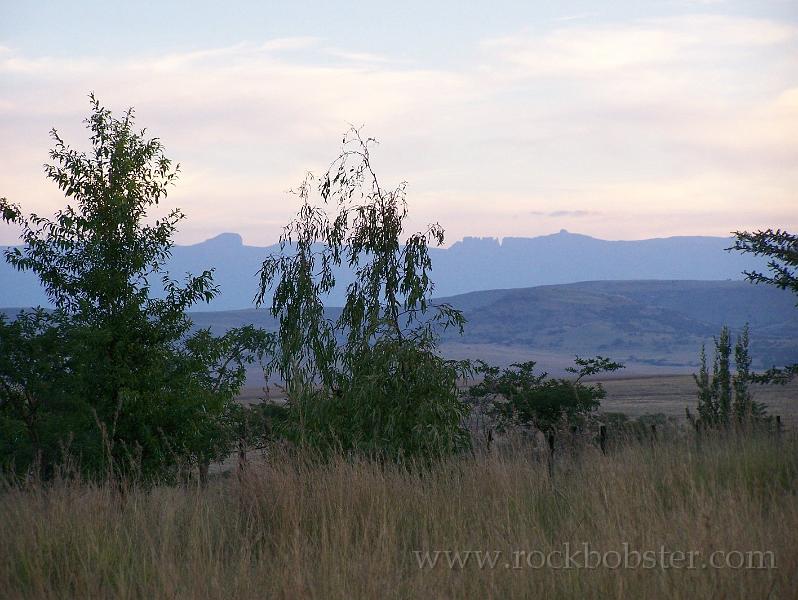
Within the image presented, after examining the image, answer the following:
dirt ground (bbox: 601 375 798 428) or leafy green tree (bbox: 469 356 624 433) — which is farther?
dirt ground (bbox: 601 375 798 428)

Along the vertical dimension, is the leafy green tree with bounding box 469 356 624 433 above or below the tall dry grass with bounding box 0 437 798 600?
below

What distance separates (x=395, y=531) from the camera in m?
6.76

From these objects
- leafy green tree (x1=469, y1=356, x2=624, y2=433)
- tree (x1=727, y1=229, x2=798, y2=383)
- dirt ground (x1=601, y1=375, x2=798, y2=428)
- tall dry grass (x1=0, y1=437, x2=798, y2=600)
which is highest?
tree (x1=727, y1=229, x2=798, y2=383)

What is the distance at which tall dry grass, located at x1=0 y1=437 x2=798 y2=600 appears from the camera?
4.99 meters

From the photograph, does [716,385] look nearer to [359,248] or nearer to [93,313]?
[359,248]

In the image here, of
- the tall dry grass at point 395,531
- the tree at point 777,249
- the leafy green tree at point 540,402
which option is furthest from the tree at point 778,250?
the leafy green tree at point 540,402

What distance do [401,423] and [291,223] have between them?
504 centimetres

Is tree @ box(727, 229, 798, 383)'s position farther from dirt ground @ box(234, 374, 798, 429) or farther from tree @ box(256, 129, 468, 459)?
dirt ground @ box(234, 374, 798, 429)

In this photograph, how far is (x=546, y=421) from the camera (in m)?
26.0

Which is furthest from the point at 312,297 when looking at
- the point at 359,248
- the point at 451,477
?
the point at 451,477

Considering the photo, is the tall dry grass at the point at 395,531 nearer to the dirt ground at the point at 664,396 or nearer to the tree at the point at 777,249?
the tree at the point at 777,249

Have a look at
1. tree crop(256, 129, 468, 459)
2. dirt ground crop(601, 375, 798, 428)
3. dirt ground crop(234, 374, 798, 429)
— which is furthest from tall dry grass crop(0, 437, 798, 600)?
dirt ground crop(601, 375, 798, 428)

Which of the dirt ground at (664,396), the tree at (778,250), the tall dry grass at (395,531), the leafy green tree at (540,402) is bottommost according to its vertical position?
the dirt ground at (664,396)

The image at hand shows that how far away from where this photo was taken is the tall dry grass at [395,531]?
16.4 feet
